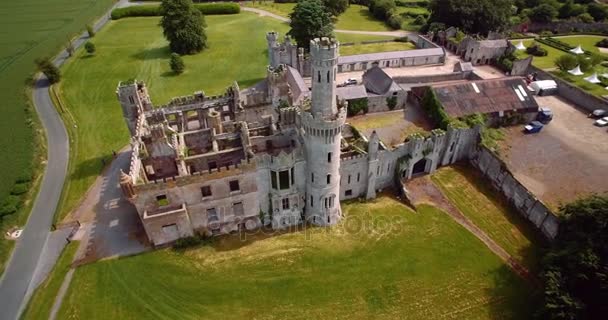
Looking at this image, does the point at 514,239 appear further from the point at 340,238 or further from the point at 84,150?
the point at 84,150

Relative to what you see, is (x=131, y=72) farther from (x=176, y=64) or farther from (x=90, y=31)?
(x=90, y=31)

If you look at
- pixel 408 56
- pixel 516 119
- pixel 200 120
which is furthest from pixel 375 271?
pixel 408 56

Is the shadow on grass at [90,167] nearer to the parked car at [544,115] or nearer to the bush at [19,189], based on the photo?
the bush at [19,189]

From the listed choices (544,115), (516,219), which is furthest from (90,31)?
(516,219)

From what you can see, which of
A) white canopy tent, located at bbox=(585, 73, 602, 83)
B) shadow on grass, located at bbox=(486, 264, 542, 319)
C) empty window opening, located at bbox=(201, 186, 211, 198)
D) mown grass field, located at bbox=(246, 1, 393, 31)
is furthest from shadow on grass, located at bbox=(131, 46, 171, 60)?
white canopy tent, located at bbox=(585, 73, 602, 83)

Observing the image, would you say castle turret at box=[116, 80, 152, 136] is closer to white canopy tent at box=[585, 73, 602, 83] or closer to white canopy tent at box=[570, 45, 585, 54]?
white canopy tent at box=[585, 73, 602, 83]

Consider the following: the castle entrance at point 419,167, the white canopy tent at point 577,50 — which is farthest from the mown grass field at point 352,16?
the castle entrance at point 419,167
